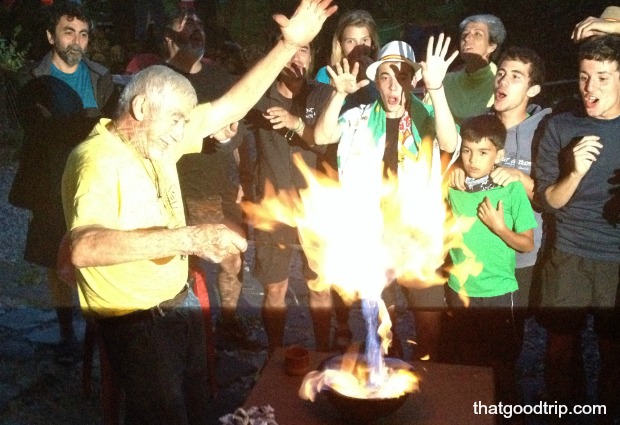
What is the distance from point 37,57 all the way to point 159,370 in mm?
12585

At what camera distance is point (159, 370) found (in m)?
3.35

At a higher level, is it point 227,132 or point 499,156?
point 227,132

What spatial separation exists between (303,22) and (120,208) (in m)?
1.54

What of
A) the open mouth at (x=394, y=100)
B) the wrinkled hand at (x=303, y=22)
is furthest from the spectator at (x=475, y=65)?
the wrinkled hand at (x=303, y=22)

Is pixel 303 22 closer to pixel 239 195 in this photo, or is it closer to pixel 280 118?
pixel 280 118

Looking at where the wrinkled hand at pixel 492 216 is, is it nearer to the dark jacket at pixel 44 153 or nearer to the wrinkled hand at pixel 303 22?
the wrinkled hand at pixel 303 22

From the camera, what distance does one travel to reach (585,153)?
3926 millimetres

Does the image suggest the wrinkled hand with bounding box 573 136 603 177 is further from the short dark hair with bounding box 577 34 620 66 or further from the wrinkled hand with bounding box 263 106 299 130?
the wrinkled hand with bounding box 263 106 299 130

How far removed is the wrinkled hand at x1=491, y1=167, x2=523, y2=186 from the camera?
4.22 metres

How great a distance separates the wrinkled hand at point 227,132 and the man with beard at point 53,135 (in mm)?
1091

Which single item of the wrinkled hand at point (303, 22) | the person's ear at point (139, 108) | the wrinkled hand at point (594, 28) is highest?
the wrinkled hand at point (303, 22)

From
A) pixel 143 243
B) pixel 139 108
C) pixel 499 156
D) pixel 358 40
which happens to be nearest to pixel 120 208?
pixel 143 243

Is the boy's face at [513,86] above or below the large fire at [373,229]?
above

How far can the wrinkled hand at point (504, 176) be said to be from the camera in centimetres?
422
